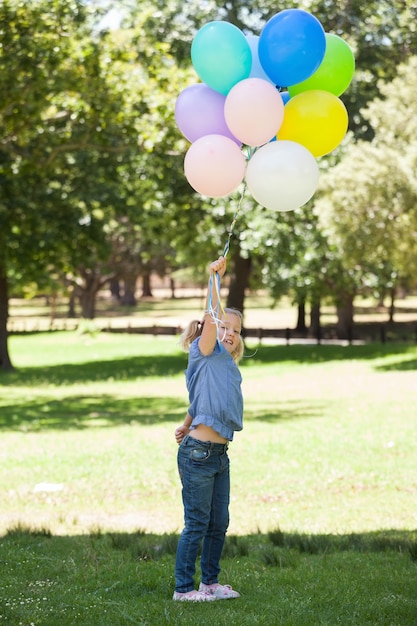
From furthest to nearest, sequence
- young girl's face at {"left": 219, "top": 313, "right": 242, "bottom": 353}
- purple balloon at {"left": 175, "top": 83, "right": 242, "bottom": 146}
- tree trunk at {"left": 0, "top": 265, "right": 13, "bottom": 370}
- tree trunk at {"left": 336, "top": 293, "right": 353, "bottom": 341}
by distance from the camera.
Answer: tree trunk at {"left": 336, "top": 293, "right": 353, "bottom": 341} < tree trunk at {"left": 0, "top": 265, "right": 13, "bottom": 370} < purple balloon at {"left": 175, "top": 83, "right": 242, "bottom": 146} < young girl's face at {"left": 219, "top": 313, "right": 242, "bottom": 353}

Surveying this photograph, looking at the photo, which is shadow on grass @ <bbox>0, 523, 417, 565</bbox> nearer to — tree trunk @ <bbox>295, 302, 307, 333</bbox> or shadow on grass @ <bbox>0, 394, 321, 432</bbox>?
shadow on grass @ <bbox>0, 394, 321, 432</bbox>

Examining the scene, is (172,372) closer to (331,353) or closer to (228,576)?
(331,353)

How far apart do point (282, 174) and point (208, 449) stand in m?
1.69

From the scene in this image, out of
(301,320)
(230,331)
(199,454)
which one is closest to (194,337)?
(230,331)

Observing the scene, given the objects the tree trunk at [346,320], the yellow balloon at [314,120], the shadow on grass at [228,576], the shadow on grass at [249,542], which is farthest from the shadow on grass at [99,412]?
the tree trunk at [346,320]

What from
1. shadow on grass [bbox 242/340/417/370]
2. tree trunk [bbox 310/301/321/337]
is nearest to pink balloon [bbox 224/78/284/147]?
shadow on grass [bbox 242/340/417/370]

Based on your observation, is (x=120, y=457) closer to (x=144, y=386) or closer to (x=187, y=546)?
(x=187, y=546)

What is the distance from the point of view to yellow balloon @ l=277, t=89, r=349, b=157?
593 cm

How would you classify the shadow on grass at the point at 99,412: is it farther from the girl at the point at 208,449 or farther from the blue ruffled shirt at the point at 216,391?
the blue ruffled shirt at the point at 216,391

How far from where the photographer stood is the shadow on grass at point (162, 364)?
1042 inches

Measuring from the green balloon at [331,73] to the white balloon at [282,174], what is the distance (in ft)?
2.07

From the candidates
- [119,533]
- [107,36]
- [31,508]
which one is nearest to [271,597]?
[119,533]

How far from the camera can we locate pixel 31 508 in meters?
9.29

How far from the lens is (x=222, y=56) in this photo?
19.2ft
